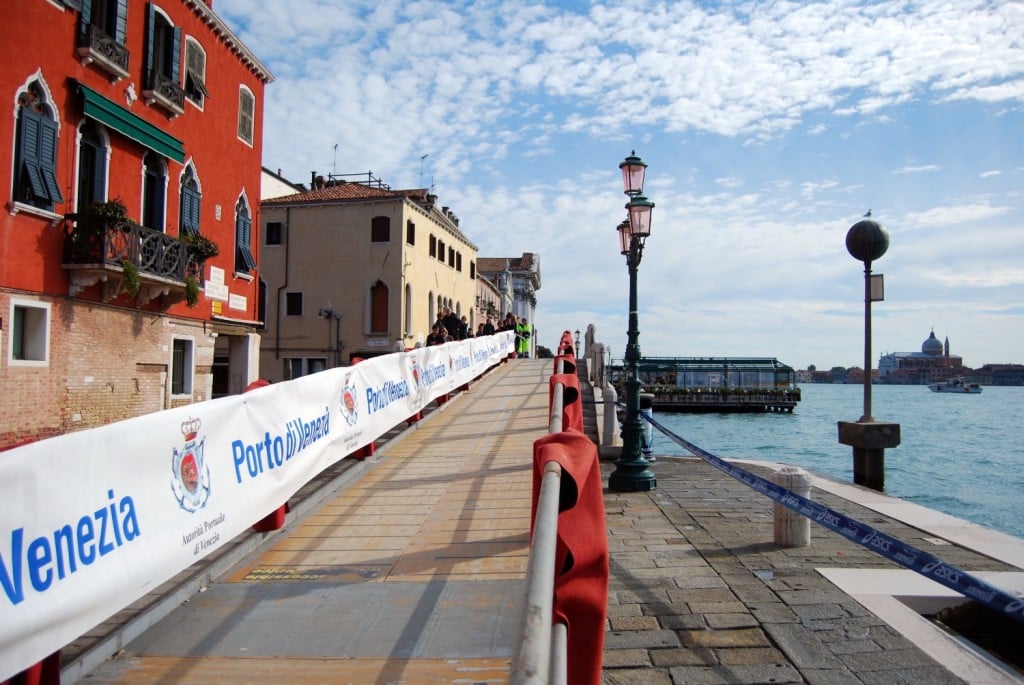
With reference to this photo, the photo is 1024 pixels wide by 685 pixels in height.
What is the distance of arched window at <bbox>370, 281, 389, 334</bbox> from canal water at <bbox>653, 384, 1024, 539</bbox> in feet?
49.6

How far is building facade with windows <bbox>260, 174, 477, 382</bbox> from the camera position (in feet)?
120

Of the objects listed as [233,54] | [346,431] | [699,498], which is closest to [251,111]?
[233,54]

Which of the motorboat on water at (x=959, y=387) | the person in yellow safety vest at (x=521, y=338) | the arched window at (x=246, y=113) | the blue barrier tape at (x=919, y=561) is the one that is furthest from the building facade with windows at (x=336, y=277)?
the motorboat on water at (x=959, y=387)

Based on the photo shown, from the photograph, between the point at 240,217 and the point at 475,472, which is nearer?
the point at 475,472

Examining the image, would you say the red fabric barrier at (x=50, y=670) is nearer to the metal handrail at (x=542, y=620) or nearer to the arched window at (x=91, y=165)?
the metal handrail at (x=542, y=620)

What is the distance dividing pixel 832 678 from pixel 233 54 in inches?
889

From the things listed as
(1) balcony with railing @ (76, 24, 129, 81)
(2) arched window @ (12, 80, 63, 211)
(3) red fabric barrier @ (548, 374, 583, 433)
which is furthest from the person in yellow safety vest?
(3) red fabric barrier @ (548, 374, 583, 433)

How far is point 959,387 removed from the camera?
164500 millimetres

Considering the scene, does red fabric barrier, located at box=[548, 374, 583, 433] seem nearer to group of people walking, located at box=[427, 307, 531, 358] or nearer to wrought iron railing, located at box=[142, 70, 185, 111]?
group of people walking, located at box=[427, 307, 531, 358]

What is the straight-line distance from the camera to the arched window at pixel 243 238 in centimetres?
2189

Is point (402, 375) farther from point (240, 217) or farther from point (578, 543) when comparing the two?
point (240, 217)

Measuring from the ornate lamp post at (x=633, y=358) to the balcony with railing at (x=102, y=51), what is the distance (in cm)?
1110

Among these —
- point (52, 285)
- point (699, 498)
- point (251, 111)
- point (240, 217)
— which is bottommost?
point (699, 498)

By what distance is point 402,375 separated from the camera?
1197 cm
